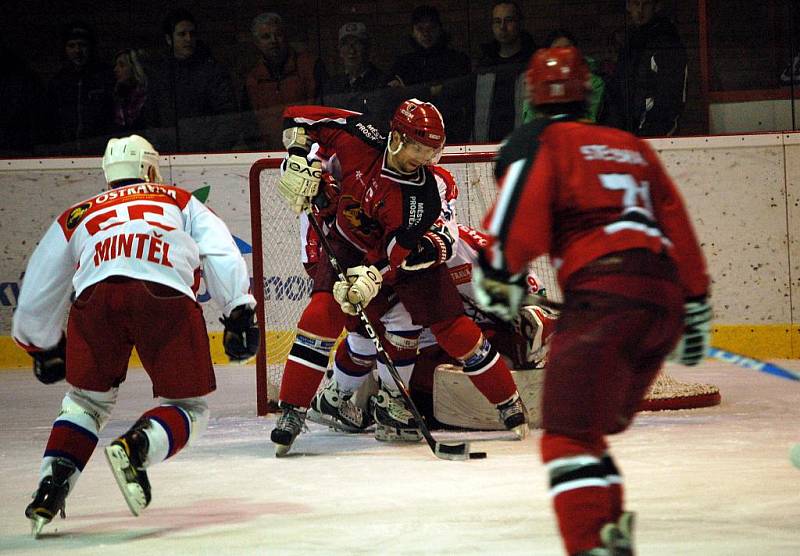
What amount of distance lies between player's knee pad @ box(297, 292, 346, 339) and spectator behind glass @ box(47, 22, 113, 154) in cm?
314

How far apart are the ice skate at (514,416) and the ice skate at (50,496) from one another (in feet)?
6.23

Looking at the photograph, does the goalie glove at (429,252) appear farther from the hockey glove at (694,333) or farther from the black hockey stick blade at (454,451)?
the hockey glove at (694,333)

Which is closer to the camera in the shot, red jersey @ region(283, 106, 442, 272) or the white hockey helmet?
the white hockey helmet

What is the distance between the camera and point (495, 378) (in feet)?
15.1

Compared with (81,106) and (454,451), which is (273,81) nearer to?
(81,106)

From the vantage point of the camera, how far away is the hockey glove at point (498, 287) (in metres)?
2.43

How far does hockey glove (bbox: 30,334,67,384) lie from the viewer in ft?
11.0

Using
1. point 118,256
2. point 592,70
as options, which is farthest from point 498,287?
point 592,70

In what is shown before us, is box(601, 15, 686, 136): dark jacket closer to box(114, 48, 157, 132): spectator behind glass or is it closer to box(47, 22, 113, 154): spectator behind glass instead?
box(114, 48, 157, 132): spectator behind glass

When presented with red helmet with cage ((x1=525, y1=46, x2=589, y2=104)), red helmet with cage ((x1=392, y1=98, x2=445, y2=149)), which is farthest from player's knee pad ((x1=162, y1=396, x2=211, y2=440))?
red helmet with cage ((x1=392, y1=98, x2=445, y2=149))

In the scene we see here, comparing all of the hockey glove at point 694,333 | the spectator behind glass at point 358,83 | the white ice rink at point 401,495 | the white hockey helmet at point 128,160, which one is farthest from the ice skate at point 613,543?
the spectator behind glass at point 358,83

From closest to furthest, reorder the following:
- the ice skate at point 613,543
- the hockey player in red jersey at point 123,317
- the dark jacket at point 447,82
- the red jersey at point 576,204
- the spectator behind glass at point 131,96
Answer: the ice skate at point 613,543 < the red jersey at point 576,204 < the hockey player in red jersey at point 123,317 < the dark jacket at point 447,82 < the spectator behind glass at point 131,96

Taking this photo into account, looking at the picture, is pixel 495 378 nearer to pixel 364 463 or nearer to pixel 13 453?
→ pixel 364 463

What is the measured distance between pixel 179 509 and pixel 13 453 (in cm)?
133
